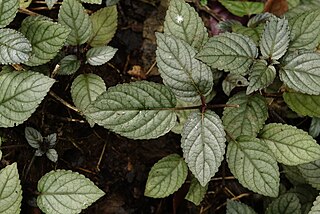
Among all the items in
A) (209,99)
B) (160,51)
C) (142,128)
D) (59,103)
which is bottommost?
(59,103)

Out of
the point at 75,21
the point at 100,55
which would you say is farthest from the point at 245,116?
the point at 75,21

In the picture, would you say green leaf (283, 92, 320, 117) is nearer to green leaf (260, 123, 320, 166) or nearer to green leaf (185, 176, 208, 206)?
green leaf (260, 123, 320, 166)

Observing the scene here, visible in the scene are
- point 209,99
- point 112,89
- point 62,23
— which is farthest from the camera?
point 209,99

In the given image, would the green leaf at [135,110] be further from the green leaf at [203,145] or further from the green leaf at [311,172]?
the green leaf at [311,172]

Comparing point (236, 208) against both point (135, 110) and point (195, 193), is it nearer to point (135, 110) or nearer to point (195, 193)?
point (195, 193)

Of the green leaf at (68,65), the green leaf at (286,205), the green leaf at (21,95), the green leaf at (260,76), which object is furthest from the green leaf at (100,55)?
the green leaf at (286,205)

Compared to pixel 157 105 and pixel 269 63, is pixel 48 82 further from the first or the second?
pixel 269 63

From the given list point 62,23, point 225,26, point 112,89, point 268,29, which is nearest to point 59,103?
point 62,23

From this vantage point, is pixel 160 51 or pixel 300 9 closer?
pixel 160 51
